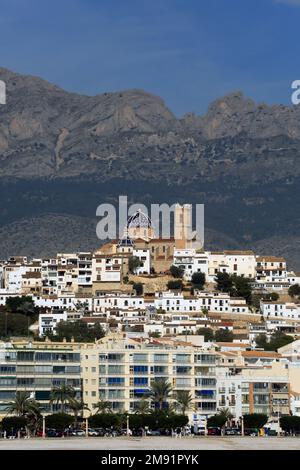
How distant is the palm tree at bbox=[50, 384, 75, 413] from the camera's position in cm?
12525

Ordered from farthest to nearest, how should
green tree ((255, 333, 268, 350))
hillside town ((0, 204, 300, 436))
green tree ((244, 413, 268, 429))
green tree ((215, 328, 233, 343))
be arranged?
green tree ((215, 328, 233, 343)) → green tree ((255, 333, 268, 350)) → hillside town ((0, 204, 300, 436)) → green tree ((244, 413, 268, 429))

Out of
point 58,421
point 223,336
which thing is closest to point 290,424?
point 58,421

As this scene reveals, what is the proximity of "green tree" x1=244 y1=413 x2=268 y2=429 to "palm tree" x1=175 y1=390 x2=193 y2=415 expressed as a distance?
406 cm

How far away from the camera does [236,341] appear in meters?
169

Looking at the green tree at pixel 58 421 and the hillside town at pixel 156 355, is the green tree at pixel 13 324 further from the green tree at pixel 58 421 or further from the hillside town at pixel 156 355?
the green tree at pixel 58 421

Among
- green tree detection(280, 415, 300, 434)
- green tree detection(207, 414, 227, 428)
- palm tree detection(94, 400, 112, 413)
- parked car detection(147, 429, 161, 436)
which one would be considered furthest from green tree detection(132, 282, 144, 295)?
parked car detection(147, 429, 161, 436)

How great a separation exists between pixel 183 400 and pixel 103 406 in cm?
560

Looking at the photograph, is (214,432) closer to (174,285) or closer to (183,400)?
(183,400)

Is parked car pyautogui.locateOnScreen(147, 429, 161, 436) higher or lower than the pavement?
higher

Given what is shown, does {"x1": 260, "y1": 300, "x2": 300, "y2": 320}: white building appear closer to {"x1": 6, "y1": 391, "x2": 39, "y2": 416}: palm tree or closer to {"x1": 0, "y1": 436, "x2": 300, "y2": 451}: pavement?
{"x1": 6, "y1": 391, "x2": 39, "y2": 416}: palm tree

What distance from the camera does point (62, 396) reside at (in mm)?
125500

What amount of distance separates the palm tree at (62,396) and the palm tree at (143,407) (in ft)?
13.5

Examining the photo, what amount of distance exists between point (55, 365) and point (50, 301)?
61.5 meters
